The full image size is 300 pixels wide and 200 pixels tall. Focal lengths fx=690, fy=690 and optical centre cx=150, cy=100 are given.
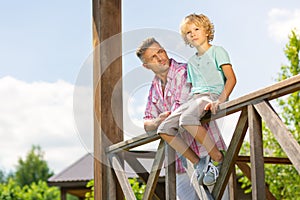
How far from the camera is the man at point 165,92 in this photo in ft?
12.1

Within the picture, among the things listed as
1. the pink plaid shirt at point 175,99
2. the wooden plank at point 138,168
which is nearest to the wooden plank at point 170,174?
the pink plaid shirt at point 175,99

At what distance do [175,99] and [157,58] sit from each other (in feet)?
0.86

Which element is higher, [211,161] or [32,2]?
[32,2]

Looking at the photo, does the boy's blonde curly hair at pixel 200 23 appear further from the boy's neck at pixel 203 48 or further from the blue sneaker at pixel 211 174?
the blue sneaker at pixel 211 174

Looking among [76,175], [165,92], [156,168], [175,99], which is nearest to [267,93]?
[175,99]

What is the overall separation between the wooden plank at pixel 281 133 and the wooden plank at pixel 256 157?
0.06 meters

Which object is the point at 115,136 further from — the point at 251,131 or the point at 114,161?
the point at 251,131

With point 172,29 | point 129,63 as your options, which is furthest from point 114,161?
point 172,29

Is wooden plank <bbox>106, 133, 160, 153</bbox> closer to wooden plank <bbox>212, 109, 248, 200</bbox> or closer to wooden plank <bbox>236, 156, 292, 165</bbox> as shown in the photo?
wooden plank <bbox>212, 109, 248, 200</bbox>

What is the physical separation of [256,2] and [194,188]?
11954 mm

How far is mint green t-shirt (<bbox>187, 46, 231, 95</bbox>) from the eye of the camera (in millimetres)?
3441

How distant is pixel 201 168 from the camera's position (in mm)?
3490

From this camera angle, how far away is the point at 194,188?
365cm

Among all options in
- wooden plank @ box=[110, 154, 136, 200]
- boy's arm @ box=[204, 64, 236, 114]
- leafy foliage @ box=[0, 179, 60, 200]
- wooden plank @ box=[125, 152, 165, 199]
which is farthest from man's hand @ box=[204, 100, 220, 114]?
leafy foliage @ box=[0, 179, 60, 200]
